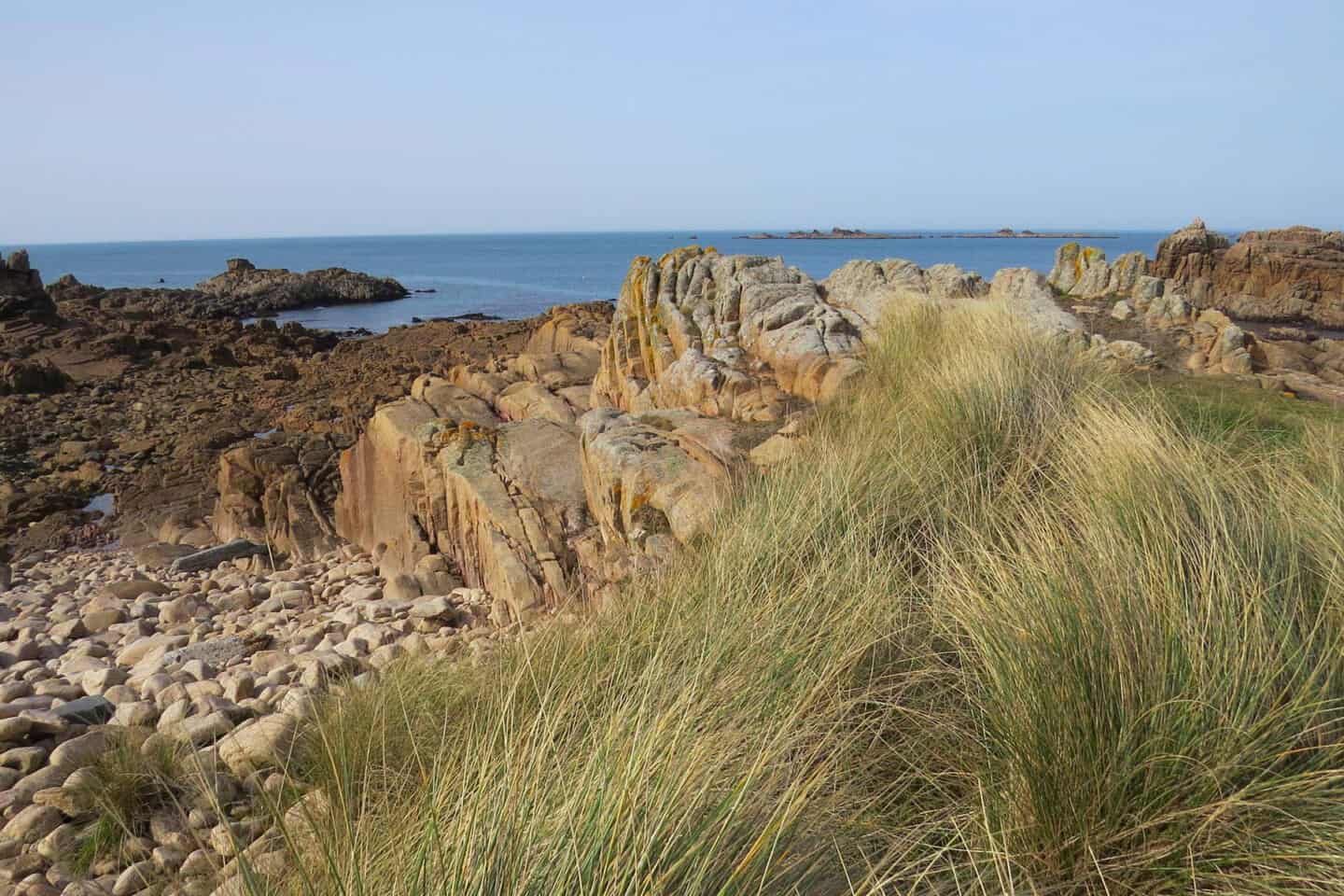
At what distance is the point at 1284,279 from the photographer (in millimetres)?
33094

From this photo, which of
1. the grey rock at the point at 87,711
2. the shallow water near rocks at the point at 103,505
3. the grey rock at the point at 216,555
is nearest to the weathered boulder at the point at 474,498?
the grey rock at the point at 216,555

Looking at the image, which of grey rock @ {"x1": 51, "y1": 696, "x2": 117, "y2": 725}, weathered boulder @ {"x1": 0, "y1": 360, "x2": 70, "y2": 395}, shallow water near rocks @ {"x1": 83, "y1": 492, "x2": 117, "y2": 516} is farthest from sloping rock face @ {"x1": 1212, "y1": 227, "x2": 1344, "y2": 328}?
weathered boulder @ {"x1": 0, "y1": 360, "x2": 70, "y2": 395}

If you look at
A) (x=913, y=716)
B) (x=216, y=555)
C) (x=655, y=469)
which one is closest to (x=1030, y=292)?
(x=655, y=469)

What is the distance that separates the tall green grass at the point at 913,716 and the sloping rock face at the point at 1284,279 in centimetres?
3340

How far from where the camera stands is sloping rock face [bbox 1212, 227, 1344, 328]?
31.1m

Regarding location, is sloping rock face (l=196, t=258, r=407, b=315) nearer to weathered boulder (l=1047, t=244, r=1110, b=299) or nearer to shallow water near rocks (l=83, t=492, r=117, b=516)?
shallow water near rocks (l=83, t=492, r=117, b=516)

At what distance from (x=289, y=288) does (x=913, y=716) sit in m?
59.3

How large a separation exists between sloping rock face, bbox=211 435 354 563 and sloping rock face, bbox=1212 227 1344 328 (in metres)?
32.1

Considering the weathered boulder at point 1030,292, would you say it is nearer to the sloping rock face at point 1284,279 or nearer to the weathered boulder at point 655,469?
the weathered boulder at point 655,469

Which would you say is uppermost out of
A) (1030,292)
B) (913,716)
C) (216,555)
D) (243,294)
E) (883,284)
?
(883,284)

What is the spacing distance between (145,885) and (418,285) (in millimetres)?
73496

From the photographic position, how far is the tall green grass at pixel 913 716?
6.61 feet

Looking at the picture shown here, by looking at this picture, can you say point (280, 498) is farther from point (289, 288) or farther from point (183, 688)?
point (289, 288)

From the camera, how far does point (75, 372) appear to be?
1064 inches
